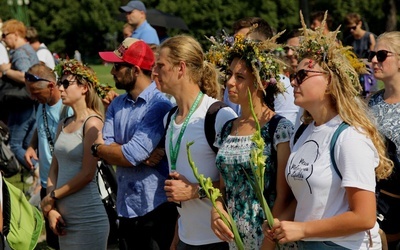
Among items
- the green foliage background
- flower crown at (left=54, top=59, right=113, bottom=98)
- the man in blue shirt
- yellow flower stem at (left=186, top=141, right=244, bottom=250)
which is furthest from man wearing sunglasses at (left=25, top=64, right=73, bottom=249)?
the green foliage background

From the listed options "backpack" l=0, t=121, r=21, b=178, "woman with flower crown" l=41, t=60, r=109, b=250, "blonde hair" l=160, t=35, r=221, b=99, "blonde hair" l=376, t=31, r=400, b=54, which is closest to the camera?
"blonde hair" l=160, t=35, r=221, b=99

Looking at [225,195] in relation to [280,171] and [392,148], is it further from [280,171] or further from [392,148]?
[392,148]

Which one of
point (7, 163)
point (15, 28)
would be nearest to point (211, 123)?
point (7, 163)

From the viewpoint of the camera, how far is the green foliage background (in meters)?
46.2

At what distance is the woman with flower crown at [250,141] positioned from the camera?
13.3ft

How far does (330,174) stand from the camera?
3639 millimetres

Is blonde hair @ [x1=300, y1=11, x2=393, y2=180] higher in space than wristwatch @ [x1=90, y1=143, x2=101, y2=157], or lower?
higher

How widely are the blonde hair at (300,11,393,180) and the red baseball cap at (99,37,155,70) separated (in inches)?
65.5

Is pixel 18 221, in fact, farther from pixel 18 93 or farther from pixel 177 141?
pixel 18 93

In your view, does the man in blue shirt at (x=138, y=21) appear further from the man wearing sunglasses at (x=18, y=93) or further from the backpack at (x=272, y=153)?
the backpack at (x=272, y=153)

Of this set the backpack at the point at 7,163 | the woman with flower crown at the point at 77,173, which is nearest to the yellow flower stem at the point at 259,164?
the woman with flower crown at the point at 77,173

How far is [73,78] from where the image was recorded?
19.0 feet

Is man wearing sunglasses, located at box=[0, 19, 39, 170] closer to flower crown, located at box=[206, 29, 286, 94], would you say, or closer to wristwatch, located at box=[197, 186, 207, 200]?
wristwatch, located at box=[197, 186, 207, 200]

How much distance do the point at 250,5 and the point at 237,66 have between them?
144 feet
